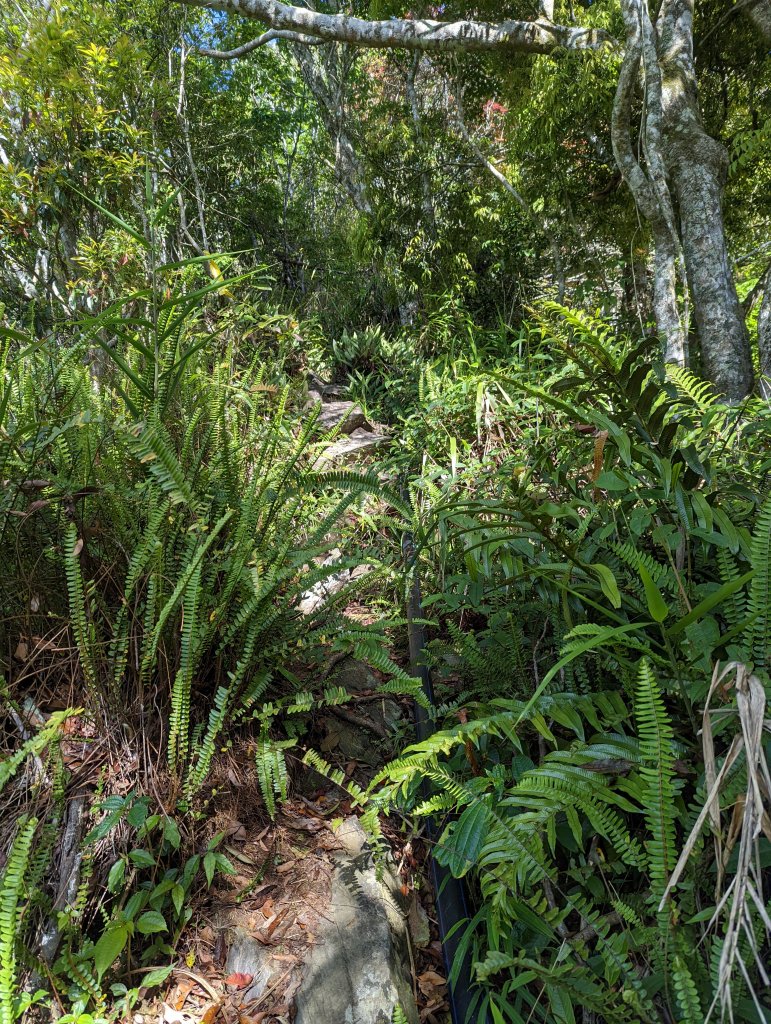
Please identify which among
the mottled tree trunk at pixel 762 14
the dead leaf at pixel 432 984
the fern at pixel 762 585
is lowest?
the dead leaf at pixel 432 984

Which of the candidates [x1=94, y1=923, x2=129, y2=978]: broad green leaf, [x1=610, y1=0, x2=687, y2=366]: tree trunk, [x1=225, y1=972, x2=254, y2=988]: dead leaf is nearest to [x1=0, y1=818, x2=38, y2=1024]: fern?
[x1=94, y1=923, x2=129, y2=978]: broad green leaf

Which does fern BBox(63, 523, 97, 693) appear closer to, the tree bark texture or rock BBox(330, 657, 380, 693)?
rock BBox(330, 657, 380, 693)

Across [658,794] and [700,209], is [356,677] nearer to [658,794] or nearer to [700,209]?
[658,794]

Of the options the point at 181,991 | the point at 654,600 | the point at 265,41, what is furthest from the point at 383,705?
the point at 265,41

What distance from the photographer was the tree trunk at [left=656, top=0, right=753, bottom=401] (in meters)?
2.99

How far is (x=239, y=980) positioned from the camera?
3.87ft

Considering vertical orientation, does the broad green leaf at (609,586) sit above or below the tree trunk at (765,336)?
below

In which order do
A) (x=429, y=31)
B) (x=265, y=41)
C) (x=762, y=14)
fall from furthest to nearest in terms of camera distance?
(x=265, y=41)
(x=429, y=31)
(x=762, y=14)

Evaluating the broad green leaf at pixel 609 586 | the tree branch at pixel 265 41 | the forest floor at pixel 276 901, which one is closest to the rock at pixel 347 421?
the tree branch at pixel 265 41

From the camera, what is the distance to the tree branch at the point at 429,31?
3.57 metres

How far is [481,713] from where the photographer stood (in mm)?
1401

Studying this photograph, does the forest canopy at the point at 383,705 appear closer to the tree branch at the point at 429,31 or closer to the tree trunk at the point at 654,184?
the tree trunk at the point at 654,184

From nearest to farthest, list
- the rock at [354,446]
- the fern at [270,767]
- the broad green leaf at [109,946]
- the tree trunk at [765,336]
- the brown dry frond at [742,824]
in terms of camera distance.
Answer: the brown dry frond at [742,824], the broad green leaf at [109,946], the fern at [270,767], the tree trunk at [765,336], the rock at [354,446]

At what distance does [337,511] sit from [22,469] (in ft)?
2.68
